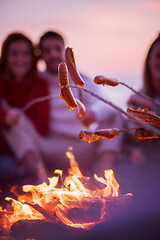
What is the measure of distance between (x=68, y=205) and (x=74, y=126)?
0.96m

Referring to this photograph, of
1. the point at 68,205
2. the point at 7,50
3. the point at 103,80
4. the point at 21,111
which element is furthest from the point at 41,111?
the point at 103,80

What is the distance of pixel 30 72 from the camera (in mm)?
1845

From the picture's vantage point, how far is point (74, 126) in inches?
68.8

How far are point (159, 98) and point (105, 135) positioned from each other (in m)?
0.84

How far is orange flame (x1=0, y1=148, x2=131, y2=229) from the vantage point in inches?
30.8

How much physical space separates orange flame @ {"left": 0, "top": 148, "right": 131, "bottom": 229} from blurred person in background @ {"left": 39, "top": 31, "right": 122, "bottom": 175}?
0.62 meters

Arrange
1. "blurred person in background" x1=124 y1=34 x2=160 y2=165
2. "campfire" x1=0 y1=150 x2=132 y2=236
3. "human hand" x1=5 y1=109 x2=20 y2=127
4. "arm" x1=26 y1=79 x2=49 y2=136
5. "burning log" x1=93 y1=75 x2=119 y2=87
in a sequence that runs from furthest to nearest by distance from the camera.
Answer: "arm" x1=26 y1=79 x2=49 y2=136
"human hand" x1=5 y1=109 x2=20 y2=127
"blurred person in background" x1=124 y1=34 x2=160 y2=165
"campfire" x1=0 y1=150 x2=132 y2=236
"burning log" x1=93 y1=75 x2=119 y2=87

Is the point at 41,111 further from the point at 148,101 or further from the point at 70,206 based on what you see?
the point at 70,206

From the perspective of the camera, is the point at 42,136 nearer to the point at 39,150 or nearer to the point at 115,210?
the point at 39,150

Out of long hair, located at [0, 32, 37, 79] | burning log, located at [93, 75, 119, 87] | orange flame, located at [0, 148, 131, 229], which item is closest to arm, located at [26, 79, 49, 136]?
long hair, located at [0, 32, 37, 79]

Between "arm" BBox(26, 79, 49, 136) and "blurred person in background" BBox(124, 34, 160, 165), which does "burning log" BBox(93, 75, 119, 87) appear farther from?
"arm" BBox(26, 79, 49, 136)

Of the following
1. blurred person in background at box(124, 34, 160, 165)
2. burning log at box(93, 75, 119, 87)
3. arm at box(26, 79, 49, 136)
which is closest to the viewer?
burning log at box(93, 75, 119, 87)

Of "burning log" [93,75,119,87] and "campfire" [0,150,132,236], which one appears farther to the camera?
"campfire" [0,150,132,236]

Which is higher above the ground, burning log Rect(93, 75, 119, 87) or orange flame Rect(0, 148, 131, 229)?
burning log Rect(93, 75, 119, 87)
